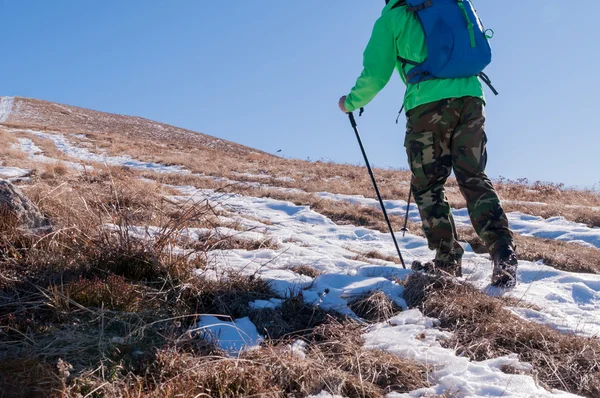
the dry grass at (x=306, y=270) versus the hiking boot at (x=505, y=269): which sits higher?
the hiking boot at (x=505, y=269)

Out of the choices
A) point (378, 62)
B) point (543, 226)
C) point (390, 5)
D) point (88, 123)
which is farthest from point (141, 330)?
point (88, 123)

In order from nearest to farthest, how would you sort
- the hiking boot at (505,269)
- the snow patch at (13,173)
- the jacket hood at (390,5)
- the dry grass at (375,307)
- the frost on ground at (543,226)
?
1. the dry grass at (375,307)
2. the hiking boot at (505,269)
3. the jacket hood at (390,5)
4. the frost on ground at (543,226)
5. the snow patch at (13,173)

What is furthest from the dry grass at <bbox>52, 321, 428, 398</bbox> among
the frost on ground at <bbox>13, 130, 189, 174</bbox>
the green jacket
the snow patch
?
the frost on ground at <bbox>13, 130, 189, 174</bbox>

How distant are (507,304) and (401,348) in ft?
3.55

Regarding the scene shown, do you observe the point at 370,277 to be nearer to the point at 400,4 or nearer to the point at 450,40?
the point at 450,40

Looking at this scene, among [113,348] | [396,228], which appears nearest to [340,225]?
[396,228]

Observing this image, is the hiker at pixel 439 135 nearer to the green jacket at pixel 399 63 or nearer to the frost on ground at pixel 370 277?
the green jacket at pixel 399 63

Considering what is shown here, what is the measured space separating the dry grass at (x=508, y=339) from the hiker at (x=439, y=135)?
51cm

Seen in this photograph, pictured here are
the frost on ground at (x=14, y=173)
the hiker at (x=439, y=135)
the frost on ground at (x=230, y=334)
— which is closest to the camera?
the frost on ground at (x=230, y=334)

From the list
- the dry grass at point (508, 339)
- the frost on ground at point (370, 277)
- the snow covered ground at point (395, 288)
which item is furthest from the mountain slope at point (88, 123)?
the dry grass at point (508, 339)

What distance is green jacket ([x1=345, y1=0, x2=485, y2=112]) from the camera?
3.32m

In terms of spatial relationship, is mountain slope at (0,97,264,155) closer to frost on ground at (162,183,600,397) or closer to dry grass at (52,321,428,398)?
frost on ground at (162,183,600,397)

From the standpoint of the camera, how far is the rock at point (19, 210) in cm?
295

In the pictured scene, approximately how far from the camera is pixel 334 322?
2.47 metres
